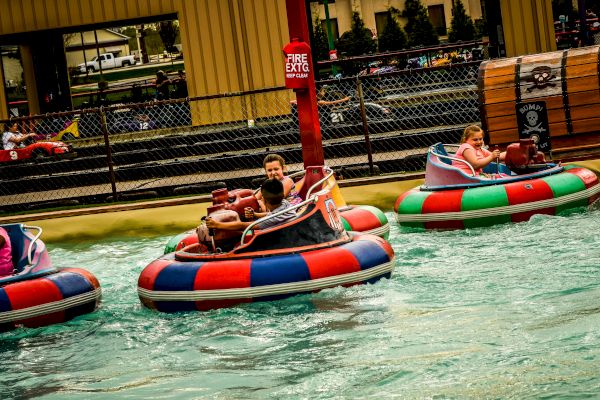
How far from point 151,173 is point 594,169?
760 centimetres

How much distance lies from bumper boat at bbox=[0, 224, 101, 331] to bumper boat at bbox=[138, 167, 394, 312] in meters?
0.57

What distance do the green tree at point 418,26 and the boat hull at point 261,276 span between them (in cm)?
3333

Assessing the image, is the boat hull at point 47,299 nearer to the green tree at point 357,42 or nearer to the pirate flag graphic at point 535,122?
the pirate flag graphic at point 535,122

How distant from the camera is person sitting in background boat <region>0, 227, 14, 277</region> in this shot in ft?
32.6

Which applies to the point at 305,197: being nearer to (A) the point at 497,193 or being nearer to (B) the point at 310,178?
(B) the point at 310,178

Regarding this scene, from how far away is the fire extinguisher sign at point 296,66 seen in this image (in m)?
12.5

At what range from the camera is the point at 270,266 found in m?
9.20

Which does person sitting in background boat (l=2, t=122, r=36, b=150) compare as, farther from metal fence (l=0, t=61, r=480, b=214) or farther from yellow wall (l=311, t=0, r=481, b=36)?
yellow wall (l=311, t=0, r=481, b=36)

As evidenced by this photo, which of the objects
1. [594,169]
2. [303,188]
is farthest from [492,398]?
[594,169]

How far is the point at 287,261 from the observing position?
923 cm

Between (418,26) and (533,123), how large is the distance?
2931cm

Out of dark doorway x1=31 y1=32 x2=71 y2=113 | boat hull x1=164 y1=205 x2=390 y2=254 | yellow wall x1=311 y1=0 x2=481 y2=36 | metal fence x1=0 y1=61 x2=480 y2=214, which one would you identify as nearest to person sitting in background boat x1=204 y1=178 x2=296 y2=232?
boat hull x1=164 y1=205 x2=390 y2=254

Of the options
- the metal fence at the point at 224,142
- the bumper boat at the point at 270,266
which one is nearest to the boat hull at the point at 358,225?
the bumper boat at the point at 270,266

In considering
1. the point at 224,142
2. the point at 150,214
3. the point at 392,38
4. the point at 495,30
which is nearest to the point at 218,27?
the point at 224,142
